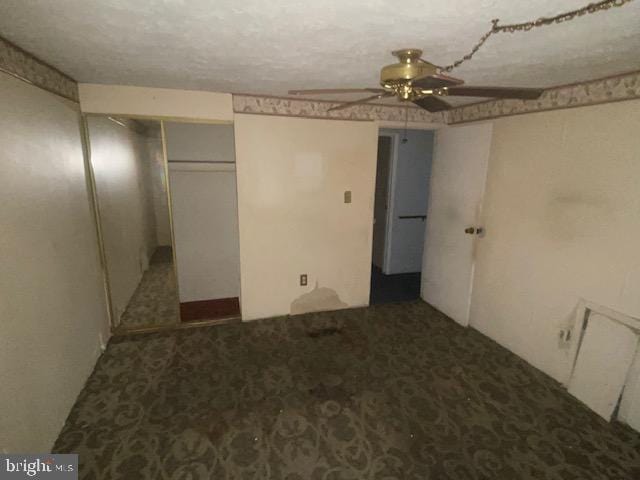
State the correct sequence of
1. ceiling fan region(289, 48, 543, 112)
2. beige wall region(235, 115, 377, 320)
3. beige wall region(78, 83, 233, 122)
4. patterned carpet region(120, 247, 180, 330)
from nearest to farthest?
ceiling fan region(289, 48, 543, 112) → beige wall region(78, 83, 233, 122) → beige wall region(235, 115, 377, 320) → patterned carpet region(120, 247, 180, 330)

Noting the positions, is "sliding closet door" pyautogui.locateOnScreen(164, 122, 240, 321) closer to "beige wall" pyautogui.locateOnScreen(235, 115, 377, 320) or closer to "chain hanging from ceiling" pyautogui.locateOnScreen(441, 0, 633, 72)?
"beige wall" pyautogui.locateOnScreen(235, 115, 377, 320)

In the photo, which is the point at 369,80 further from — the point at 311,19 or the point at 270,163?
the point at 270,163

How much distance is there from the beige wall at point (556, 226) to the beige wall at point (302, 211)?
4.13 ft

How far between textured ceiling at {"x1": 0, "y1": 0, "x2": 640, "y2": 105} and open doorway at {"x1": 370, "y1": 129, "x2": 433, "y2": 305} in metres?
2.30

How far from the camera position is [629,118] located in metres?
1.97

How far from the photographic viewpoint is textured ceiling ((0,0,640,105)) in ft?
4.02

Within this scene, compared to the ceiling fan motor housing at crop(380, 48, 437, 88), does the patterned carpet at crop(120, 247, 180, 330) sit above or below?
below

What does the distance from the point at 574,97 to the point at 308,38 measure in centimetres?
204

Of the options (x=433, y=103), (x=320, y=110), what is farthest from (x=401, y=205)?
(x=433, y=103)

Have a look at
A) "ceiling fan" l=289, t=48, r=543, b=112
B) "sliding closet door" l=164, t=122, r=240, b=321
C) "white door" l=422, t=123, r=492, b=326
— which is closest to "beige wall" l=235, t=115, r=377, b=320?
"sliding closet door" l=164, t=122, r=240, b=321

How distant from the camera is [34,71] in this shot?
6.15 ft

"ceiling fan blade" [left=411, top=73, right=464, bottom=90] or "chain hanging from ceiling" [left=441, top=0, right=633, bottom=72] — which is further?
"ceiling fan blade" [left=411, top=73, right=464, bottom=90]

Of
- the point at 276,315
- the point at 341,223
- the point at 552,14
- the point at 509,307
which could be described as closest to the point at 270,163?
the point at 341,223

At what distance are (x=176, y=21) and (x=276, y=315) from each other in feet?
8.95
